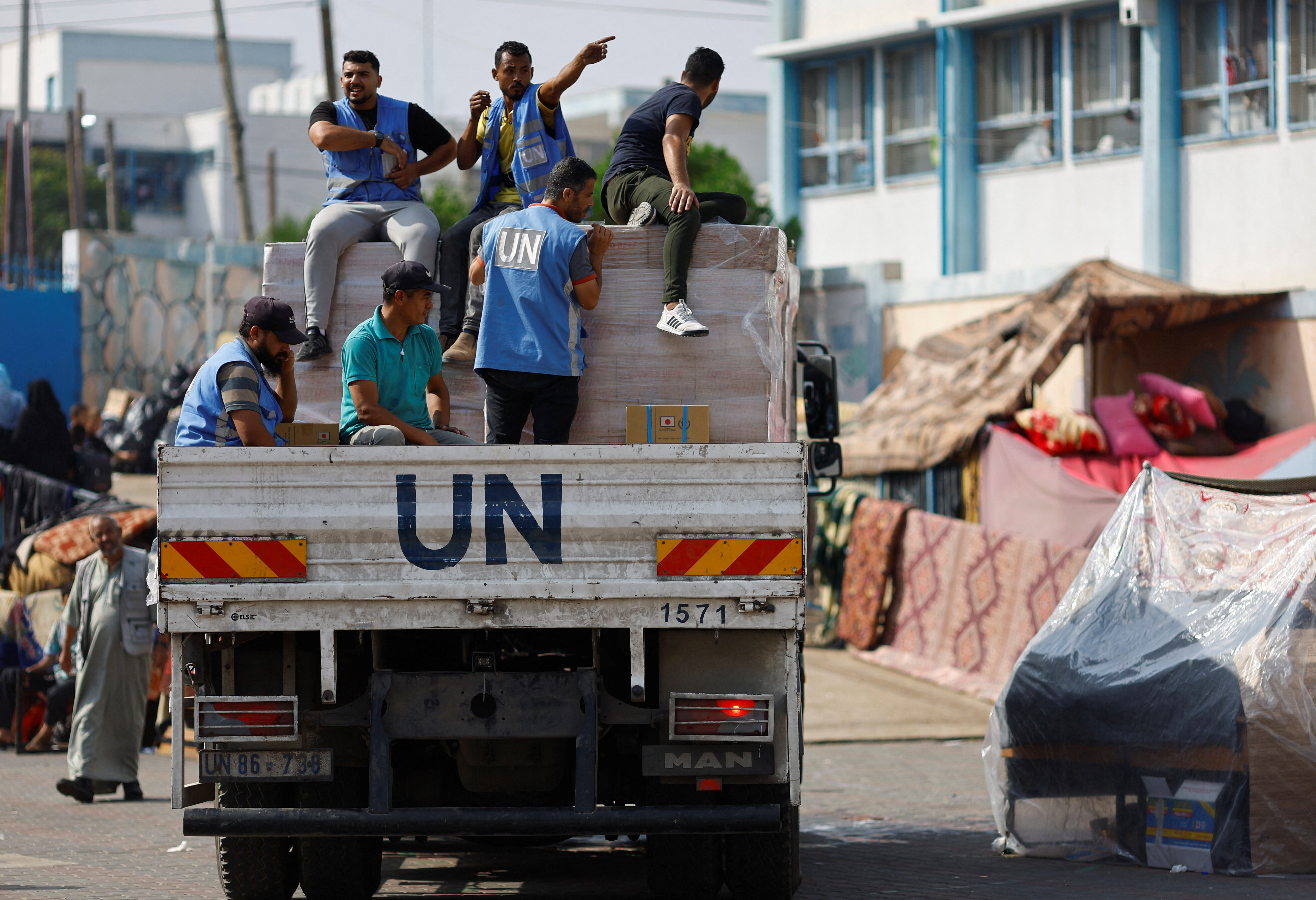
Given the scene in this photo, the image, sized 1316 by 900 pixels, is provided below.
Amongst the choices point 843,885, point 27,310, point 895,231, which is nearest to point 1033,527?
point 843,885

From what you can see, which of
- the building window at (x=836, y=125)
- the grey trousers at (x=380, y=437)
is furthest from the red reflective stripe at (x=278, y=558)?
the building window at (x=836, y=125)

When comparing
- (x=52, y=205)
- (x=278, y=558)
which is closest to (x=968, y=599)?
(x=278, y=558)

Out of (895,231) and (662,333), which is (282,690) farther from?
(895,231)

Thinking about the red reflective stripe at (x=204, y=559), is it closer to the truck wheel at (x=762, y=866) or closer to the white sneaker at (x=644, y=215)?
the truck wheel at (x=762, y=866)

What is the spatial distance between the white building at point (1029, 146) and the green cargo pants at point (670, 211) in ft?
42.8

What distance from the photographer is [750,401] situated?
7152 mm

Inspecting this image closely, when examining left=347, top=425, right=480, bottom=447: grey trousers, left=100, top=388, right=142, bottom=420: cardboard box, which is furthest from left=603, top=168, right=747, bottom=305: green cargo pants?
left=100, top=388, right=142, bottom=420: cardboard box

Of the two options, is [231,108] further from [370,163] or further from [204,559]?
[204,559]

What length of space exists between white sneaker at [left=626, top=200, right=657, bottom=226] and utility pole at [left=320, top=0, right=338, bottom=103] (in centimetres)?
1660

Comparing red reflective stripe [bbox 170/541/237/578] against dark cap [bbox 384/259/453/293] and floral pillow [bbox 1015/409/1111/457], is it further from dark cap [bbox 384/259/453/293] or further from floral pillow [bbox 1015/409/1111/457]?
floral pillow [bbox 1015/409/1111/457]

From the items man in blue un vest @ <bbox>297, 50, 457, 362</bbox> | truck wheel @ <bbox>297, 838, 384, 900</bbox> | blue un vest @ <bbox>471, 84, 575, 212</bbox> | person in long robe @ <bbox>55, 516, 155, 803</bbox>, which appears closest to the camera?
truck wheel @ <bbox>297, 838, 384, 900</bbox>

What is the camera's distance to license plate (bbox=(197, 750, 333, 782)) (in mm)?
6090

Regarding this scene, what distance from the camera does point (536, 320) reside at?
6773 mm

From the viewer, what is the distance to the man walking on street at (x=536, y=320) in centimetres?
677
